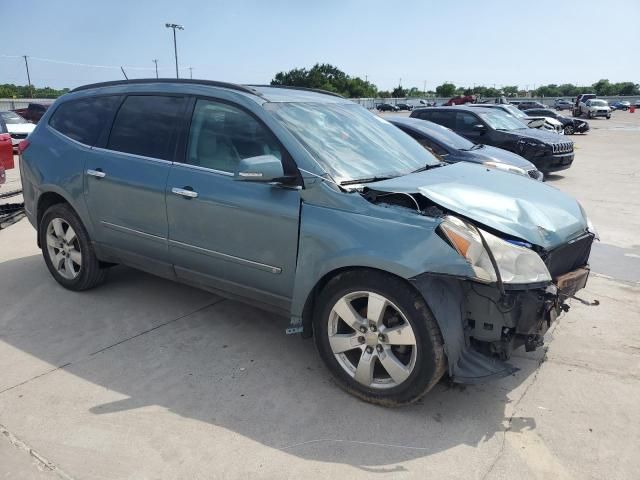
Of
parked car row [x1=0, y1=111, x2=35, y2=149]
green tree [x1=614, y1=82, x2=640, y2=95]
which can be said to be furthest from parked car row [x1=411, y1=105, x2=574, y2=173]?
green tree [x1=614, y1=82, x2=640, y2=95]

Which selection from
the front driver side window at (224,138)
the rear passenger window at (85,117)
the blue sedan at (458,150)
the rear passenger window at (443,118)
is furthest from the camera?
the rear passenger window at (443,118)

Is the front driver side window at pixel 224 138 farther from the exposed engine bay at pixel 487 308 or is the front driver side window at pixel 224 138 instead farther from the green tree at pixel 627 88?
the green tree at pixel 627 88

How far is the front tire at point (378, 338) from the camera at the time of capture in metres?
2.79

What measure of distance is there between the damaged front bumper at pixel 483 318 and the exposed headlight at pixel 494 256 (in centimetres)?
7

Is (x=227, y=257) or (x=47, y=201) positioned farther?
(x=47, y=201)

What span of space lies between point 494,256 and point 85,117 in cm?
368

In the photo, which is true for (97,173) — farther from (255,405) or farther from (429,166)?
(429,166)

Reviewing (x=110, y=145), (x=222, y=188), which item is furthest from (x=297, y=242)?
(x=110, y=145)

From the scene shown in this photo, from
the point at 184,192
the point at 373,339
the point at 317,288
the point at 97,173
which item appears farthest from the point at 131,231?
the point at 373,339

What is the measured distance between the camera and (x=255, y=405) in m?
3.07

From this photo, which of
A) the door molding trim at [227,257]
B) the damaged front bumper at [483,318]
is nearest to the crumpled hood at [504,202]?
the damaged front bumper at [483,318]

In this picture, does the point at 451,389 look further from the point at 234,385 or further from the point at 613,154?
the point at 613,154

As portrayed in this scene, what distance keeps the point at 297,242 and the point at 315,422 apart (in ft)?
3.46

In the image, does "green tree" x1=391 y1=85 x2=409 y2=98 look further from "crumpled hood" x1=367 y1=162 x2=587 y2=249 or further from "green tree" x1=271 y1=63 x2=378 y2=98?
"crumpled hood" x1=367 y1=162 x2=587 y2=249
